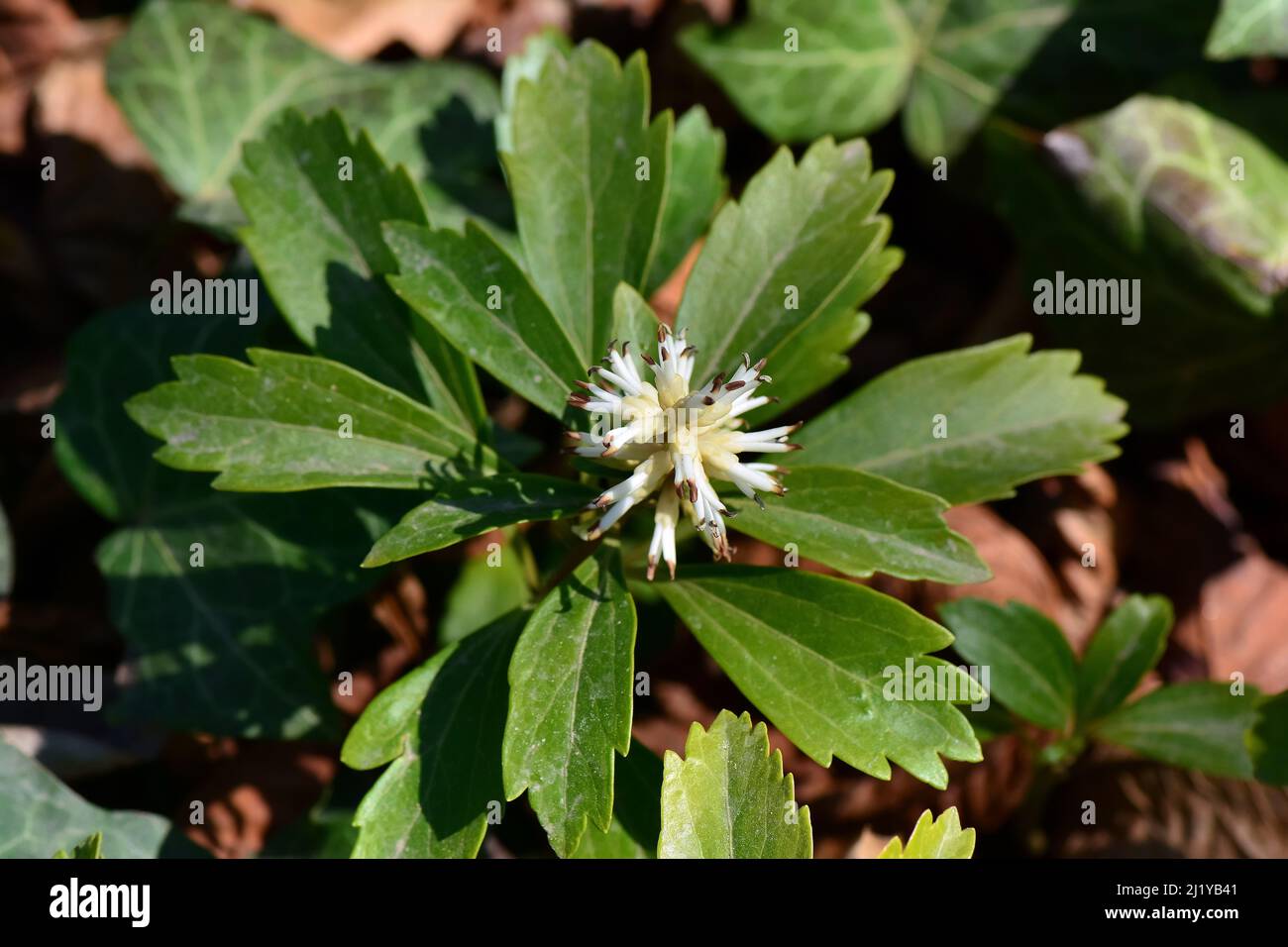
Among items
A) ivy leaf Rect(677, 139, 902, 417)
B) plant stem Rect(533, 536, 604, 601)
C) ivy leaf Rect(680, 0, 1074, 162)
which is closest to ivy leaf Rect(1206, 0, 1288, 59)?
Answer: ivy leaf Rect(680, 0, 1074, 162)

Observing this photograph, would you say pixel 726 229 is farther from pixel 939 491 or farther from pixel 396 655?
pixel 396 655

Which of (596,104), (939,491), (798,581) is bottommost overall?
(798,581)

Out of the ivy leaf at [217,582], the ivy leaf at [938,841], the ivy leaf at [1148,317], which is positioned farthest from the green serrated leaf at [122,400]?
the ivy leaf at [1148,317]
